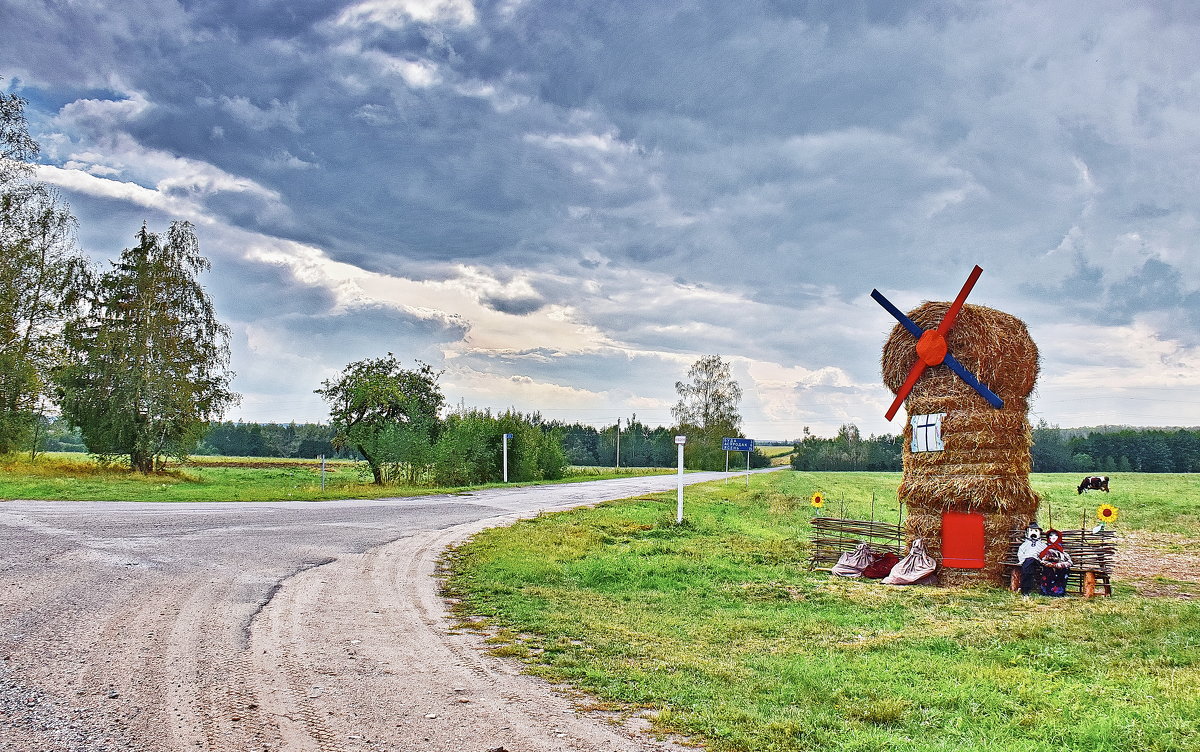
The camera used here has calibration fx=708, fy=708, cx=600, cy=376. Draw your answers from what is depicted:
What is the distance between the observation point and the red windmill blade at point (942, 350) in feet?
38.0

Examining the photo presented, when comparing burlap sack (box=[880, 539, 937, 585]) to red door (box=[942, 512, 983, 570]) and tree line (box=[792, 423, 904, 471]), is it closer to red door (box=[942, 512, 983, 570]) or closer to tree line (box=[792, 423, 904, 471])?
red door (box=[942, 512, 983, 570])

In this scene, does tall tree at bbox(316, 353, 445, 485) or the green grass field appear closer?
the green grass field

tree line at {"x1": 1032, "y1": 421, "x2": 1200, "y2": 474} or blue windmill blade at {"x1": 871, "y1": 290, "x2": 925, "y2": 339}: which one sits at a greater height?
blue windmill blade at {"x1": 871, "y1": 290, "x2": 925, "y2": 339}

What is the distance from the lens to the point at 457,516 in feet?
64.5

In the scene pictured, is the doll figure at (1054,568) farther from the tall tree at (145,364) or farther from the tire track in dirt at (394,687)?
the tall tree at (145,364)

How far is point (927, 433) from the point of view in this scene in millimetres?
12117

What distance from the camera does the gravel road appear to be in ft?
15.1

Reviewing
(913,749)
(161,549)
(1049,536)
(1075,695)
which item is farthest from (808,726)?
(161,549)

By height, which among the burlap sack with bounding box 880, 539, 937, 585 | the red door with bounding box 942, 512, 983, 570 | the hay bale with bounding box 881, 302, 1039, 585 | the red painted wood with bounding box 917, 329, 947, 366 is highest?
the red painted wood with bounding box 917, 329, 947, 366

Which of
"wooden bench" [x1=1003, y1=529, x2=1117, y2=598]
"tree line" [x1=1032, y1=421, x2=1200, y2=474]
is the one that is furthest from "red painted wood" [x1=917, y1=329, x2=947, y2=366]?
"tree line" [x1=1032, y1=421, x2=1200, y2=474]

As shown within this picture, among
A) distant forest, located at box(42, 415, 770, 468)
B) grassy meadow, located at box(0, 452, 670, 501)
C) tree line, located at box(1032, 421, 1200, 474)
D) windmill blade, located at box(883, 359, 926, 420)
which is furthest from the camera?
distant forest, located at box(42, 415, 770, 468)

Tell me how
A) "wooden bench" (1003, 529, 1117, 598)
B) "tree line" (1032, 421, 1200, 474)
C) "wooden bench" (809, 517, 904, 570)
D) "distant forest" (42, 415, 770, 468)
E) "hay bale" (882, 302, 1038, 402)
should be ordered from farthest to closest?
1. "distant forest" (42, 415, 770, 468)
2. "tree line" (1032, 421, 1200, 474)
3. "wooden bench" (809, 517, 904, 570)
4. "hay bale" (882, 302, 1038, 402)
5. "wooden bench" (1003, 529, 1117, 598)

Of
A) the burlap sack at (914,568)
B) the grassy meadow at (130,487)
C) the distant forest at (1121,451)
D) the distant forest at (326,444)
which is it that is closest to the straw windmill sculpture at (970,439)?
→ the burlap sack at (914,568)

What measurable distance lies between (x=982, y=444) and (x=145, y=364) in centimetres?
3233
